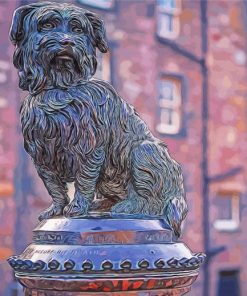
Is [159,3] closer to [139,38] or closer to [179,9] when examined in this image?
[179,9]

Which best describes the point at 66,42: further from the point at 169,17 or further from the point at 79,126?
the point at 169,17

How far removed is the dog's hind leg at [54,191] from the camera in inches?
59.6

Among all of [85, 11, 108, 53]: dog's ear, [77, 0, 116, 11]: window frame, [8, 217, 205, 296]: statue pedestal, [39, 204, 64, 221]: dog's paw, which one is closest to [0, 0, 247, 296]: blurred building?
[77, 0, 116, 11]: window frame

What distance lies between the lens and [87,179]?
1.47 meters

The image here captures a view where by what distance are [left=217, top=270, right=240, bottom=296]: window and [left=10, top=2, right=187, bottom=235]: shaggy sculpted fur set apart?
28.2ft

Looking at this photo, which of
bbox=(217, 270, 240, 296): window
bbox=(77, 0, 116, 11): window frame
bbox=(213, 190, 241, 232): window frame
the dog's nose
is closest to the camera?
the dog's nose

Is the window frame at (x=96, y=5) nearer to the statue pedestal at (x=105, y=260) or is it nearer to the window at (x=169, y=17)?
the window at (x=169, y=17)

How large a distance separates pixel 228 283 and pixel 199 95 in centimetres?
298

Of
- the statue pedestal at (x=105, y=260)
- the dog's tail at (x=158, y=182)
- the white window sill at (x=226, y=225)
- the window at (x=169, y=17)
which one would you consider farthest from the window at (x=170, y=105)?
the statue pedestal at (x=105, y=260)

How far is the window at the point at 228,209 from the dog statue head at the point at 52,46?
8.73 meters

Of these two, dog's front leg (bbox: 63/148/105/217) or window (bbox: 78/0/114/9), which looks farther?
window (bbox: 78/0/114/9)

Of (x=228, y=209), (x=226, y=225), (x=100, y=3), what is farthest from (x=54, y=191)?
(x=228, y=209)

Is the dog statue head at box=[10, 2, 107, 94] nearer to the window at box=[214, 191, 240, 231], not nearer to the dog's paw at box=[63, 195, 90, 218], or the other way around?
the dog's paw at box=[63, 195, 90, 218]

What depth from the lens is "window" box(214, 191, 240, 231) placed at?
10.1 metres
